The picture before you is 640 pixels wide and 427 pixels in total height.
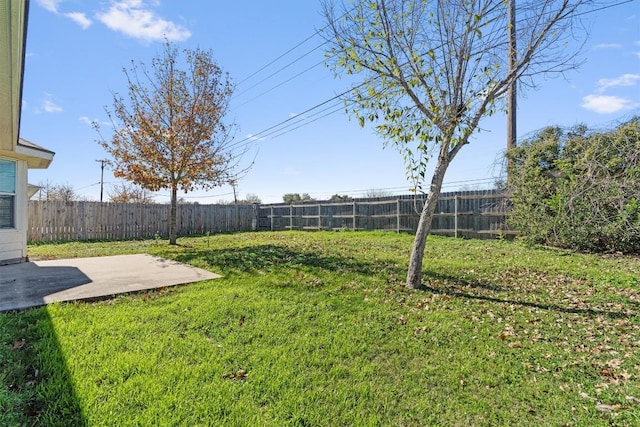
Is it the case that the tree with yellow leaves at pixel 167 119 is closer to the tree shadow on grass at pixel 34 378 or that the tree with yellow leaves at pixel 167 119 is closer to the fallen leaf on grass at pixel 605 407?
the tree shadow on grass at pixel 34 378

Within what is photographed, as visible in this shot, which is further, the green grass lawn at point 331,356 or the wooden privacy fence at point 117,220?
the wooden privacy fence at point 117,220

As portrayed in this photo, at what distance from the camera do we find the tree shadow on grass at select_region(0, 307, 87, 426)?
2.05m

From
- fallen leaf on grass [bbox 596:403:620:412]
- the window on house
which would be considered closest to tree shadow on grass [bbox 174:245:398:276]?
the window on house

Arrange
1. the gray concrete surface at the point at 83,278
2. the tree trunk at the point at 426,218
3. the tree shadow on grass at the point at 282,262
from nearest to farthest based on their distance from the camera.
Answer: the gray concrete surface at the point at 83,278 < the tree trunk at the point at 426,218 < the tree shadow on grass at the point at 282,262

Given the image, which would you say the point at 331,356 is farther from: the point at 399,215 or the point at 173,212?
the point at 399,215

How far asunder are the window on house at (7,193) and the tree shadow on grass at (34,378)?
467cm

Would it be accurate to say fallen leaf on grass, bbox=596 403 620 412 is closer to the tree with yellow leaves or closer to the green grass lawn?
the green grass lawn

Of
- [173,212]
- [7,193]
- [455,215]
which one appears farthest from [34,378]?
[455,215]

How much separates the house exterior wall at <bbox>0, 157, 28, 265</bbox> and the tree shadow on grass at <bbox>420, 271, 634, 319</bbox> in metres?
8.19

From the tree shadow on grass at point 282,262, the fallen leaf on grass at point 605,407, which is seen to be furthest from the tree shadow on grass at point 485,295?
the fallen leaf on grass at point 605,407

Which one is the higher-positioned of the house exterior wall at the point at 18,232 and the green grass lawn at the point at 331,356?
the house exterior wall at the point at 18,232

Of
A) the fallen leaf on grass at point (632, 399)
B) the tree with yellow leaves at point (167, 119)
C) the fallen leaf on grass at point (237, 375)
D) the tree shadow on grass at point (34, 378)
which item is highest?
the tree with yellow leaves at point (167, 119)

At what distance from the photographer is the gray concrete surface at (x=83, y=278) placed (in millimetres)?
4363

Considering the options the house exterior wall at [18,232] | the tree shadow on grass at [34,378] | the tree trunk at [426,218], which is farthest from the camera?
the house exterior wall at [18,232]
